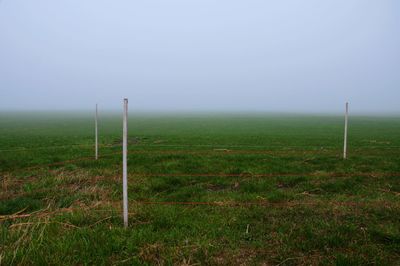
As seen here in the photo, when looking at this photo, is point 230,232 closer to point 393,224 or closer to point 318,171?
point 393,224

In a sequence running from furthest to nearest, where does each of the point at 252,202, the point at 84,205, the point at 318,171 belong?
1. the point at 318,171
2. the point at 252,202
3. the point at 84,205

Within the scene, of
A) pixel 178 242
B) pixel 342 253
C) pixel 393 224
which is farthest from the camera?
pixel 393 224

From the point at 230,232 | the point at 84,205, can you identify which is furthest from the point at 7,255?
the point at 230,232

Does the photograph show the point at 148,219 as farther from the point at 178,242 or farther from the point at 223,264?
the point at 223,264

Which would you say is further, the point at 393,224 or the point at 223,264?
the point at 393,224

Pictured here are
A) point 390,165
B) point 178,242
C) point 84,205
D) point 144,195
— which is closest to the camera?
point 178,242

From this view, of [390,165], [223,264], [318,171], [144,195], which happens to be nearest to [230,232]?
[223,264]

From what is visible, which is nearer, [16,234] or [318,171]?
[16,234]

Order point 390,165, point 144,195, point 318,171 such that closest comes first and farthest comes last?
point 144,195, point 318,171, point 390,165

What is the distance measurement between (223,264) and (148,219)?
6.16ft

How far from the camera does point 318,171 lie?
9023 millimetres

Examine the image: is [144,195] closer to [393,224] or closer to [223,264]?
[223,264]

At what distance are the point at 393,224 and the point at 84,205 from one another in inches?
236

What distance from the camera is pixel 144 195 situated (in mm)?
6566
